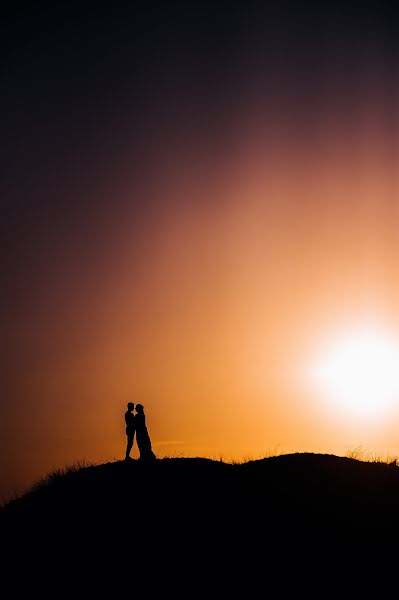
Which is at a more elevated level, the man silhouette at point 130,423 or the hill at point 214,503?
the man silhouette at point 130,423

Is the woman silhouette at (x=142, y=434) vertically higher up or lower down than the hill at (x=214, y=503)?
higher up

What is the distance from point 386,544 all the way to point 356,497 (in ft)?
10.6

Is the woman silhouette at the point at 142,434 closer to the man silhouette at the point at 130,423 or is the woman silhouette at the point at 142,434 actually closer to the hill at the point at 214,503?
the man silhouette at the point at 130,423

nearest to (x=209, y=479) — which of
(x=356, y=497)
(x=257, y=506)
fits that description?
(x=257, y=506)

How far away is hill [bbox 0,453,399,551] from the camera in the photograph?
23500 millimetres

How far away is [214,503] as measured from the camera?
25062mm

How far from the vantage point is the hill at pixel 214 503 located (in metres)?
23.5

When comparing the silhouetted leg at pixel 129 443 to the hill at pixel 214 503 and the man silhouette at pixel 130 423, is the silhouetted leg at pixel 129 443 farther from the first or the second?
the hill at pixel 214 503

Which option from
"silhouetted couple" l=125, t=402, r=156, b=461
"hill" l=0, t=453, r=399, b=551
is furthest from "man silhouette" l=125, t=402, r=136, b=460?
"hill" l=0, t=453, r=399, b=551

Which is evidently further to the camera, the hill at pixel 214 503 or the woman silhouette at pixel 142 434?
the woman silhouette at pixel 142 434

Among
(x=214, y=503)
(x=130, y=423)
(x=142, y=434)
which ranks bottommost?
(x=214, y=503)

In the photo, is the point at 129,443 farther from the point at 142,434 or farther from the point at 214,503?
the point at 214,503

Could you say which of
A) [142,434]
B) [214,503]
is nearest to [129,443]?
[142,434]

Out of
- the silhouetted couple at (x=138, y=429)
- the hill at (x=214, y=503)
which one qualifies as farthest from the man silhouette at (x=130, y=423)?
the hill at (x=214, y=503)
